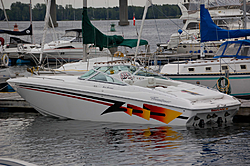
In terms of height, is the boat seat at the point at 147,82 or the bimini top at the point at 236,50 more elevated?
the bimini top at the point at 236,50

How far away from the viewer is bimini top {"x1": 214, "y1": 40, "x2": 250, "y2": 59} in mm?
13425

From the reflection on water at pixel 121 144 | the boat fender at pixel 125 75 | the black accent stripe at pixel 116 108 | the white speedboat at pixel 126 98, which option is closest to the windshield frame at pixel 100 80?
the white speedboat at pixel 126 98

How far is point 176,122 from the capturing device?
8.70 m

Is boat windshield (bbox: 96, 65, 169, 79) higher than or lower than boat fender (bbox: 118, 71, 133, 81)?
higher

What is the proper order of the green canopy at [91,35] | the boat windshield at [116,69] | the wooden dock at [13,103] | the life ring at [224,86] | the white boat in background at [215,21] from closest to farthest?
the boat windshield at [116,69] < the life ring at [224,86] < the wooden dock at [13,103] < the green canopy at [91,35] < the white boat in background at [215,21]

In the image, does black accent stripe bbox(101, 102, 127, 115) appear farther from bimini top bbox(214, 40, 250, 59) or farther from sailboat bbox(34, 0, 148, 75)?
bimini top bbox(214, 40, 250, 59)

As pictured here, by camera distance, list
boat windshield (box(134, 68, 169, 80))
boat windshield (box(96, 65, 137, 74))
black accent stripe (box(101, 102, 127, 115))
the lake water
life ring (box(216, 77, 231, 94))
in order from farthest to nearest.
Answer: life ring (box(216, 77, 231, 94)) < boat windshield (box(134, 68, 169, 80)) < boat windshield (box(96, 65, 137, 74)) < black accent stripe (box(101, 102, 127, 115)) < the lake water

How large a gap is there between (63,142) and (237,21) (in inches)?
831

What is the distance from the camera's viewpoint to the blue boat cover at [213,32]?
1344cm

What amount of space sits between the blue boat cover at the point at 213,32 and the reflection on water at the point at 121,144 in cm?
502

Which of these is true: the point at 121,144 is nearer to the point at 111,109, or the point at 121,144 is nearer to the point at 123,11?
the point at 111,109

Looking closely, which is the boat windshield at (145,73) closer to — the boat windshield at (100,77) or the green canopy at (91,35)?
the boat windshield at (100,77)

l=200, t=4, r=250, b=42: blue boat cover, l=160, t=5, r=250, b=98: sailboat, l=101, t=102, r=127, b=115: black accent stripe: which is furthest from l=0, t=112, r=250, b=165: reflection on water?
l=200, t=4, r=250, b=42: blue boat cover

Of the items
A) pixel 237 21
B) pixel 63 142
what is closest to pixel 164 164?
pixel 63 142
